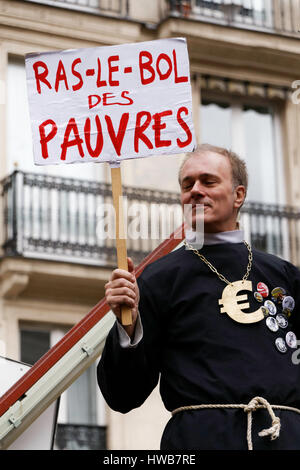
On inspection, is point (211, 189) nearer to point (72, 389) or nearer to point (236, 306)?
point (236, 306)

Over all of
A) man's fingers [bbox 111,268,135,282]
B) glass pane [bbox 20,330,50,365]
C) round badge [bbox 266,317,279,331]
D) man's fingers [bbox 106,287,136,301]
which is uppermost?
glass pane [bbox 20,330,50,365]

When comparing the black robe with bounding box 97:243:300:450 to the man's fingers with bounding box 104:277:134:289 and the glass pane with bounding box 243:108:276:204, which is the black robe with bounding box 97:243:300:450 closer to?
the man's fingers with bounding box 104:277:134:289

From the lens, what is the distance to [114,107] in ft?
17.6

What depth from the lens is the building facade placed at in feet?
49.0

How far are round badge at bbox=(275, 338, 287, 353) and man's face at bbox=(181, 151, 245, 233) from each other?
0.46 metres

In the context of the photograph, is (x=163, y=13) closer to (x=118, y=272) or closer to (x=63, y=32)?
(x=63, y=32)

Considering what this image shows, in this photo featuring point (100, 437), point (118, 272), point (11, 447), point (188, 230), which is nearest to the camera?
point (118, 272)

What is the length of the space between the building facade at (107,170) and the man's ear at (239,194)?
9447mm

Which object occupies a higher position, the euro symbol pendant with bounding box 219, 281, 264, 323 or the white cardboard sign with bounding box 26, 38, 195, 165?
the white cardboard sign with bounding box 26, 38, 195, 165

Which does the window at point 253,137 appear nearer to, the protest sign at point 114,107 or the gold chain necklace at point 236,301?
the protest sign at point 114,107

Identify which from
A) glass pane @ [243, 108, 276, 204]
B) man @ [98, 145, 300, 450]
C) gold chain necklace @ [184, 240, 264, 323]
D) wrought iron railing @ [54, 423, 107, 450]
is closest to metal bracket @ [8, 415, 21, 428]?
man @ [98, 145, 300, 450]

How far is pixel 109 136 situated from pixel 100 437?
995 cm

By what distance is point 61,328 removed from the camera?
15312 mm

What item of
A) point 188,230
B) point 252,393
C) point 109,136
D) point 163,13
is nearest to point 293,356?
point 252,393
